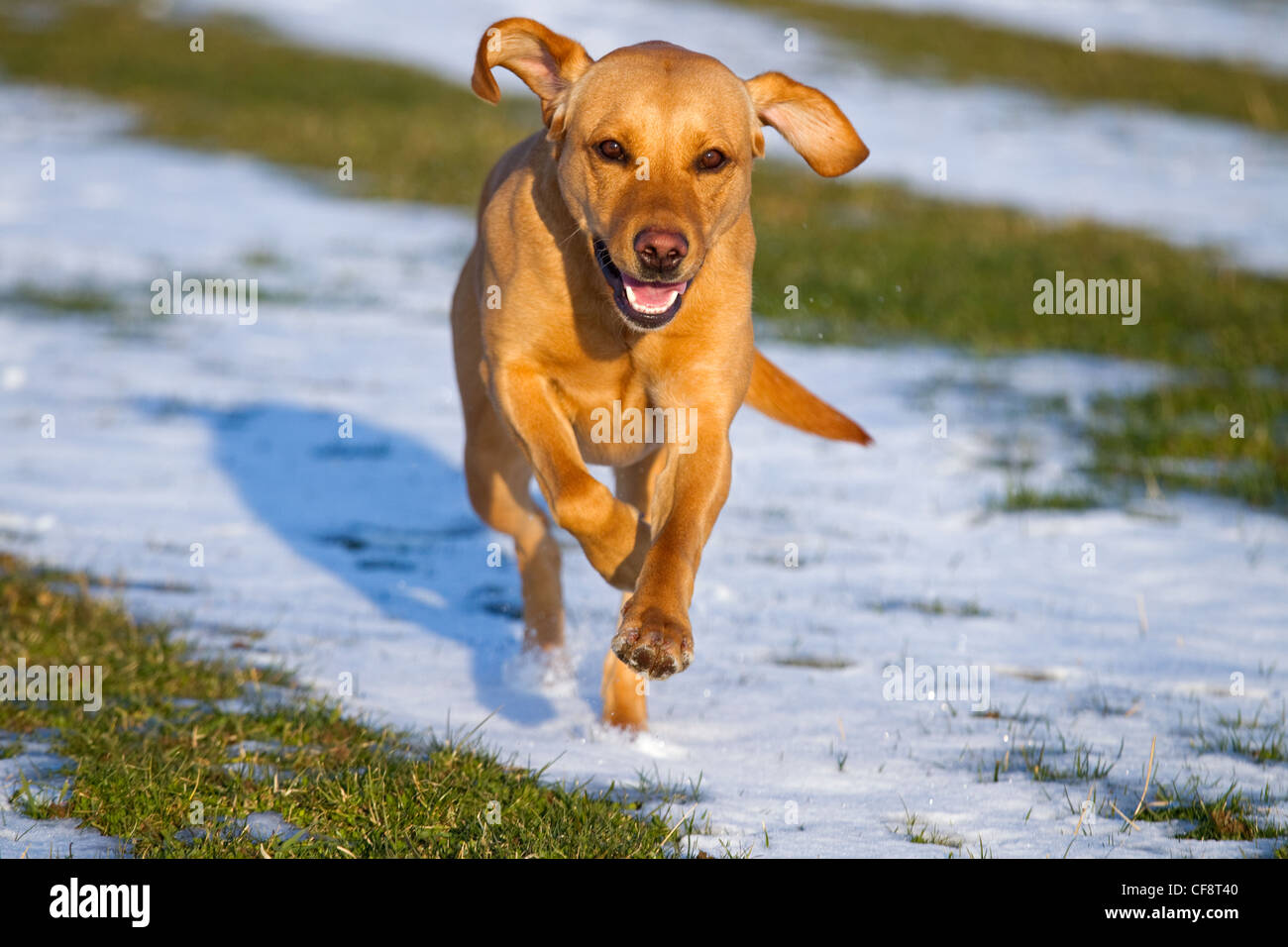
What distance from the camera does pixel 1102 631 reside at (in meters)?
5.50

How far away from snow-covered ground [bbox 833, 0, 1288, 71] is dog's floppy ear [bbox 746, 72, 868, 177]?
94.2ft

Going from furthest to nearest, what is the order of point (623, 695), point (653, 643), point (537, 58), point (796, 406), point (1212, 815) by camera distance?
point (796, 406) → point (623, 695) → point (537, 58) → point (1212, 815) → point (653, 643)

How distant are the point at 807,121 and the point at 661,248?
3.17 feet

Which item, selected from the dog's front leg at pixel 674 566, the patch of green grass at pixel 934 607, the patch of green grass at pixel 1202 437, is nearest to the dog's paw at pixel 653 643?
the dog's front leg at pixel 674 566

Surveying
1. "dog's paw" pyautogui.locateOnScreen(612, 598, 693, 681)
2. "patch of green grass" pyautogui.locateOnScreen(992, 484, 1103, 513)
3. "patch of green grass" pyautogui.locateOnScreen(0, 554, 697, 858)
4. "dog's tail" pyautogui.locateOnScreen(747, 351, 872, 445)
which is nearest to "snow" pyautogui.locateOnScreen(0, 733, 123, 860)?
"patch of green grass" pyautogui.locateOnScreen(0, 554, 697, 858)

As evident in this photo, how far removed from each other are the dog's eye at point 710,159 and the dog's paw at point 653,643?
1218 millimetres

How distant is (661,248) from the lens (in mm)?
3627

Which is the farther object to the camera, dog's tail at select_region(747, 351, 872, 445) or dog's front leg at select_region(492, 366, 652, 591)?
dog's tail at select_region(747, 351, 872, 445)

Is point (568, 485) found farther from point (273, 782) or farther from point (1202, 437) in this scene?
point (1202, 437)

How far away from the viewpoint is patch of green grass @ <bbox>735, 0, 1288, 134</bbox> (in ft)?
84.7

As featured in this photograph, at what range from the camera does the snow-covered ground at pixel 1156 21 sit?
3200 centimetres

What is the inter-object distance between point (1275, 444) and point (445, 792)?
5952 mm

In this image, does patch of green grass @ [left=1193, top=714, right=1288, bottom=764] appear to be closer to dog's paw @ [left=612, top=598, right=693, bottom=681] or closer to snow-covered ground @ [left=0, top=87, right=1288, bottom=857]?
snow-covered ground @ [left=0, top=87, right=1288, bottom=857]

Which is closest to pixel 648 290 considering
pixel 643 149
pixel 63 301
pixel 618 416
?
pixel 643 149
